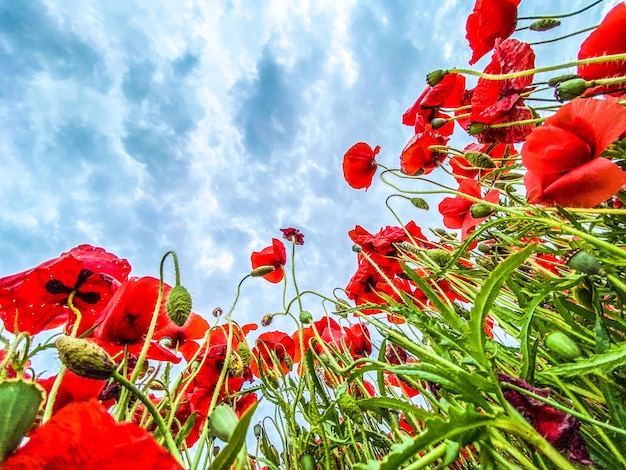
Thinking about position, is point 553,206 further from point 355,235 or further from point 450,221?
point 355,235

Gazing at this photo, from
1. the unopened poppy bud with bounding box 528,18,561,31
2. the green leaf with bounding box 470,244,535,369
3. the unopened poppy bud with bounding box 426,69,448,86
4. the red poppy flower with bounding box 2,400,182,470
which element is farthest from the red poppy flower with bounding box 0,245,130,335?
the unopened poppy bud with bounding box 528,18,561,31

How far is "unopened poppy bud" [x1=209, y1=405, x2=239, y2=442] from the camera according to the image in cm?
49

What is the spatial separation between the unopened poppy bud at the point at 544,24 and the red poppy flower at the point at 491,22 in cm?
5

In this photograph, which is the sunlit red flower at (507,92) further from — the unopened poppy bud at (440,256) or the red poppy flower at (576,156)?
the unopened poppy bud at (440,256)

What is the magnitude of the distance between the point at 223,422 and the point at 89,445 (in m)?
0.23

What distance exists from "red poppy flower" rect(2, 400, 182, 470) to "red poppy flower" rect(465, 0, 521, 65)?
1.11 m

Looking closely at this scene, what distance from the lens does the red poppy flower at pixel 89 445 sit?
0.28 metres

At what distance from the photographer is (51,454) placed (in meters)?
0.29

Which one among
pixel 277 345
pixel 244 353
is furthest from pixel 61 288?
pixel 277 345

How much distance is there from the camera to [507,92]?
0.84m

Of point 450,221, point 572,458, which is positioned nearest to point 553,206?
point 572,458

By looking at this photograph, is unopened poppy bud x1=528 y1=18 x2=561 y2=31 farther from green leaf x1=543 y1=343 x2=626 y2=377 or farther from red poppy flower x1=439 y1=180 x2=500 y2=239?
green leaf x1=543 y1=343 x2=626 y2=377

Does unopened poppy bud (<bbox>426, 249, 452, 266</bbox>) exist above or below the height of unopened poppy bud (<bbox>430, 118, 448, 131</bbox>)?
below

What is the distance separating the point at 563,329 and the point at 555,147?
340 millimetres
